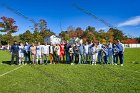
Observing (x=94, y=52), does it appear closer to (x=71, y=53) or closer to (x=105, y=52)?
(x=105, y=52)

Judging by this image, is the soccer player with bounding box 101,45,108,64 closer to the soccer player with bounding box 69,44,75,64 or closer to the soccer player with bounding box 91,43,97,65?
the soccer player with bounding box 91,43,97,65

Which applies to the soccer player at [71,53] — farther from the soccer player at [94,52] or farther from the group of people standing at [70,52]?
the soccer player at [94,52]

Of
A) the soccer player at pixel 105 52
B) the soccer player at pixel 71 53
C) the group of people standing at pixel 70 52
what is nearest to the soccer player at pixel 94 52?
the group of people standing at pixel 70 52

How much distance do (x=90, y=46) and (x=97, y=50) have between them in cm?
74

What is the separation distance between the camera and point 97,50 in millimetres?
27141

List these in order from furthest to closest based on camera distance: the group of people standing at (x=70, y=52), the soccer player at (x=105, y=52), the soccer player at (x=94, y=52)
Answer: the group of people standing at (x=70, y=52) → the soccer player at (x=105, y=52) → the soccer player at (x=94, y=52)

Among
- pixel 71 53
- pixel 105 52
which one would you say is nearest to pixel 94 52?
pixel 105 52

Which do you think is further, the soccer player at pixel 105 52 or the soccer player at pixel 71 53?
the soccer player at pixel 71 53

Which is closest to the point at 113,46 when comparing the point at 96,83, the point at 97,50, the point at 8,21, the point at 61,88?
the point at 97,50

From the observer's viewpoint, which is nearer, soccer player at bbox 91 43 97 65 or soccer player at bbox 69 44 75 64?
soccer player at bbox 91 43 97 65

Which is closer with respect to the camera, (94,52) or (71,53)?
(94,52)

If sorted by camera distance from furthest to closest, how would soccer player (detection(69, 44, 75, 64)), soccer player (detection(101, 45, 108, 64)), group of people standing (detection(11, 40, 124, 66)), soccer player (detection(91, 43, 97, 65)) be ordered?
soccer player (detection(69, 44, 75, 64))
group of people standing (detection(11, 40, 124, 66))
soccer player (detection(101, 45, 108, 64))
soccer player (detection(91, 43, 97, 65))

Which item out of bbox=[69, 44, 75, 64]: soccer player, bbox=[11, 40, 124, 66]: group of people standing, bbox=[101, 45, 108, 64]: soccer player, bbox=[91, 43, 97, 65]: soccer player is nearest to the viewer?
bbox=[91, 43, 97, 65]: soccer player

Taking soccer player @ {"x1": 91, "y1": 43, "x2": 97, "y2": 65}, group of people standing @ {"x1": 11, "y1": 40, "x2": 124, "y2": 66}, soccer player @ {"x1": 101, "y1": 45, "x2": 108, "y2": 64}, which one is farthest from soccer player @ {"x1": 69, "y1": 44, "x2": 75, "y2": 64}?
soccer player @ {"x1": 101, "y1": 45, "x2": 108, "y2": 64}
